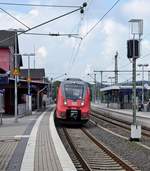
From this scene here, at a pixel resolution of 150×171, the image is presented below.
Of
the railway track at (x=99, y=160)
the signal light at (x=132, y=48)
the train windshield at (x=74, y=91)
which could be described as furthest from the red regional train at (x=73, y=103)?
the signal light at (x=132, y=48)

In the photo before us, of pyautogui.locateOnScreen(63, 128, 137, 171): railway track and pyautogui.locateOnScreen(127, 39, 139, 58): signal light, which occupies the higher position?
pyautogui.locateOnScreen(127, 39, 139, 58): signal light

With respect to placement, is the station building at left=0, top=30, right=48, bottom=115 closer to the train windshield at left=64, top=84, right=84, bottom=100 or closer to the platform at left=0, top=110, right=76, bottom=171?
the train windshield at left=64, top=84, right=84, bottom=100

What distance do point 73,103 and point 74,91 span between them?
3.28ft

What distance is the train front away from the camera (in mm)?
34156

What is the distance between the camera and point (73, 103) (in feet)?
113

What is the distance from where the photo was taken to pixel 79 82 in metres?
36.5

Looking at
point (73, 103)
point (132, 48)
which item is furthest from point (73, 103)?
point (132, 48)

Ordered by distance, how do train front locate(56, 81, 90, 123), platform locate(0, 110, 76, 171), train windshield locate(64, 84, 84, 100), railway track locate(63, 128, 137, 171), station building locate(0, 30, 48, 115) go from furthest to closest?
1. station building locate(0, 30, 48, 115)
2. train windshield locate(64, 84, 84, 100)
3. train front locate(56, 81, 90, 123)
4. railway track locate(63, 128, 137, 171)
5. platform locate(0, 110, 76, 171)

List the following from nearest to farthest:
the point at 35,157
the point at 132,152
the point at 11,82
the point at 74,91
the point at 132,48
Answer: the point at 35,157, the point at 132,152, the point at 132,48, the point at 74,91, the point at 11,82

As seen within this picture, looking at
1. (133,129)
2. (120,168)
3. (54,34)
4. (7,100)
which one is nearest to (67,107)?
(54,34)

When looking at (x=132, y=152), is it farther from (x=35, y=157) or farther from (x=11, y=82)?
(x=11, y=82)

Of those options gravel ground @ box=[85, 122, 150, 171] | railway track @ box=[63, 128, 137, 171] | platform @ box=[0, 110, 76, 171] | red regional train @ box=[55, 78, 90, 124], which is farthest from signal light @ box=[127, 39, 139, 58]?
red regional train @ box=[55, 78, 90, 124]

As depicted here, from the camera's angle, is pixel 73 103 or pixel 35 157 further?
pixel 73 103

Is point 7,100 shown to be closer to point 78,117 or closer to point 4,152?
point 78,117
